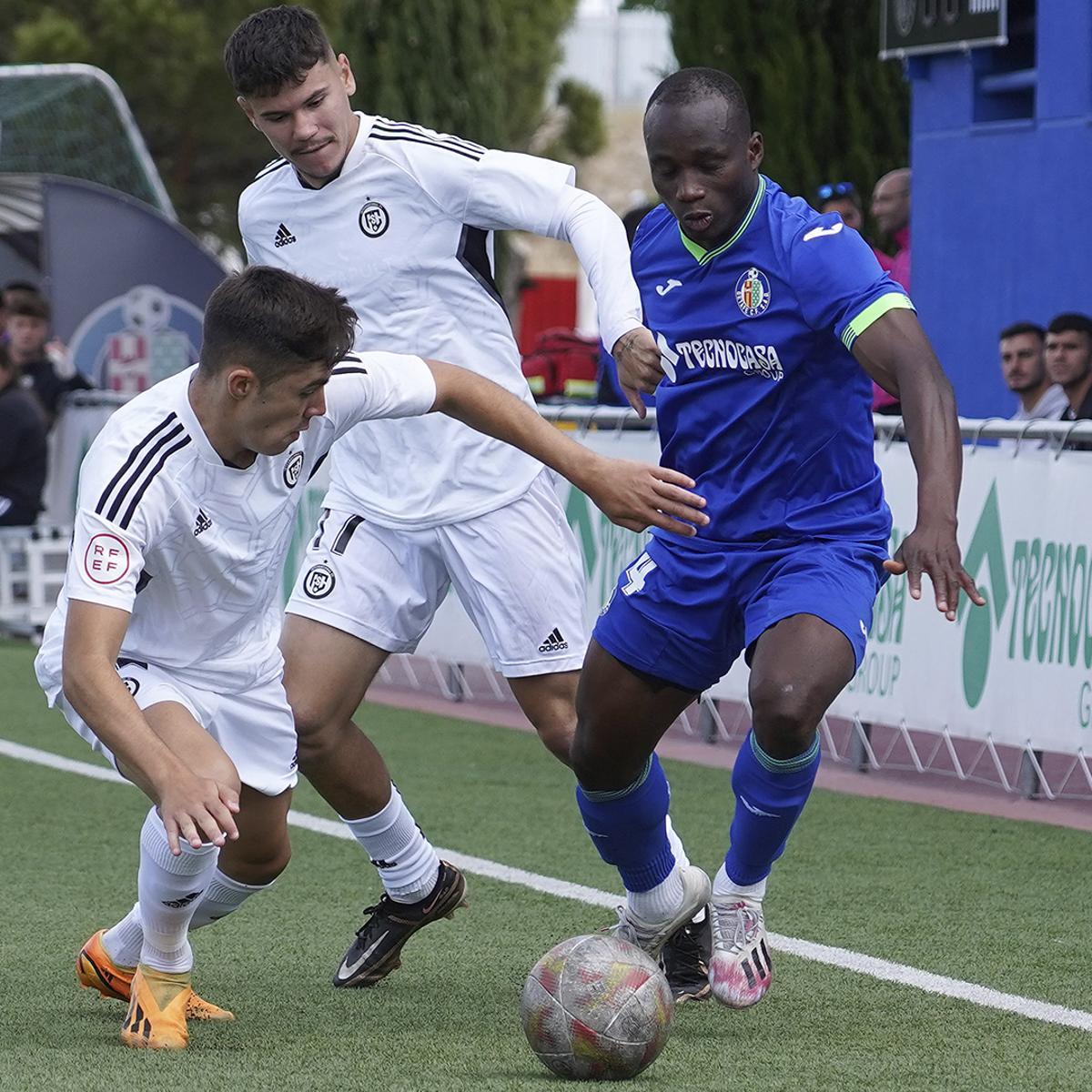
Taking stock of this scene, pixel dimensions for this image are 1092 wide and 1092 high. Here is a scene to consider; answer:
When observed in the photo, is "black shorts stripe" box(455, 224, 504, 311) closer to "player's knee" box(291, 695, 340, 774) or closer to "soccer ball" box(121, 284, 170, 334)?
"player's knee" box(291, 695, 340, 774)

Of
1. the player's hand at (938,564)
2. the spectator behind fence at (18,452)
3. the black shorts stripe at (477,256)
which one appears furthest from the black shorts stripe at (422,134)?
the spectator behind fence at (18,452)

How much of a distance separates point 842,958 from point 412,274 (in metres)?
2.15

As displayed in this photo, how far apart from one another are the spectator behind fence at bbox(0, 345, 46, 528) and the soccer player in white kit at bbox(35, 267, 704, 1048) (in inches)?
344

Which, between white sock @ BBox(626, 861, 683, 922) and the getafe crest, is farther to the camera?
white sock @ BBox(626, 861, 683, 922)

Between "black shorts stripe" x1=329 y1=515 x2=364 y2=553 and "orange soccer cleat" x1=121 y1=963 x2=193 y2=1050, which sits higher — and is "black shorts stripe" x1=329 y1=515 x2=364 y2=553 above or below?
above

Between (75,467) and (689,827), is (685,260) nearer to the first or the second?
(689,827)

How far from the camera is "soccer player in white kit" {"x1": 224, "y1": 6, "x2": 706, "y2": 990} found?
5.77 metres

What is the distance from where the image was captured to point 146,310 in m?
17.3

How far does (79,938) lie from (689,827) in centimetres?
262

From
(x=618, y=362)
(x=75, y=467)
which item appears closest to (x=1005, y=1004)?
(x=618, y=362)

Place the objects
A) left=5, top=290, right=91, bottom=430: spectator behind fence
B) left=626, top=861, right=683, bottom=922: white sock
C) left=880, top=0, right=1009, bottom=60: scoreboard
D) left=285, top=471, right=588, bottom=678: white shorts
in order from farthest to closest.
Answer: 1. left=5, top=290, right=91, bottom=430: spectator behind fence
2. left=880, top=0, right=1009, bottom=60: scoreboard
3. left=285, top=471, right=588, bottom=678: white shorts
4. left=626, top=861, right=683, bottom=922: white sock

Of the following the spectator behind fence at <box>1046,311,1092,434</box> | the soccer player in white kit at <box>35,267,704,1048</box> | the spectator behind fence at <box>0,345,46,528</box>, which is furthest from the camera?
the spectator behind fence at <box>0,345,46,528</box>

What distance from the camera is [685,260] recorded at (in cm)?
533

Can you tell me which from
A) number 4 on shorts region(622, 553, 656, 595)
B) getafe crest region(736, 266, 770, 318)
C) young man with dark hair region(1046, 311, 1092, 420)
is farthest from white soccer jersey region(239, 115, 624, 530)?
young man with dark hair region(1046, 311, 1092, 420)
